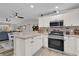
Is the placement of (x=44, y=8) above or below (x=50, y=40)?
above

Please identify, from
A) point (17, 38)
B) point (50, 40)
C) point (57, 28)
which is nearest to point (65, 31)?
point (57, 28)

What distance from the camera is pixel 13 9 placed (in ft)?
3.33

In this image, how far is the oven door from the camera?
45.3 inches

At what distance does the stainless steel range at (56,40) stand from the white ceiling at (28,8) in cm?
36

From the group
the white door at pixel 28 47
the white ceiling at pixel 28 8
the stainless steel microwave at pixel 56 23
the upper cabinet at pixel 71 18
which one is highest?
the white ceiling at pixel 28 8

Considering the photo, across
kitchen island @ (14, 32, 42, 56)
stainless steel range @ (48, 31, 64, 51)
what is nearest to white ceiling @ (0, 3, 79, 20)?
kitchen island @ (14, 32, 42, 56)

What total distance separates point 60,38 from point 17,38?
2.10ft

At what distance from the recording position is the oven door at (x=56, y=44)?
1.15 meters

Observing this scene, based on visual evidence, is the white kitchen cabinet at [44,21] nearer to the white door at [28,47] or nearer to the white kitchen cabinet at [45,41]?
the white kitchen cabinet at [45,41]

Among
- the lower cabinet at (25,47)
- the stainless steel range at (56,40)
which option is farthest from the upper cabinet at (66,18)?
the lower cabinet at (25,47)

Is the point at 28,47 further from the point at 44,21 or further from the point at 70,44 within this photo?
the point at 70,44

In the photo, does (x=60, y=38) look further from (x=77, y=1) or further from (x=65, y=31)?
(x=77, y=1)

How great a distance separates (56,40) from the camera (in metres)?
1.17

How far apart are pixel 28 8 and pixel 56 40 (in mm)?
647
